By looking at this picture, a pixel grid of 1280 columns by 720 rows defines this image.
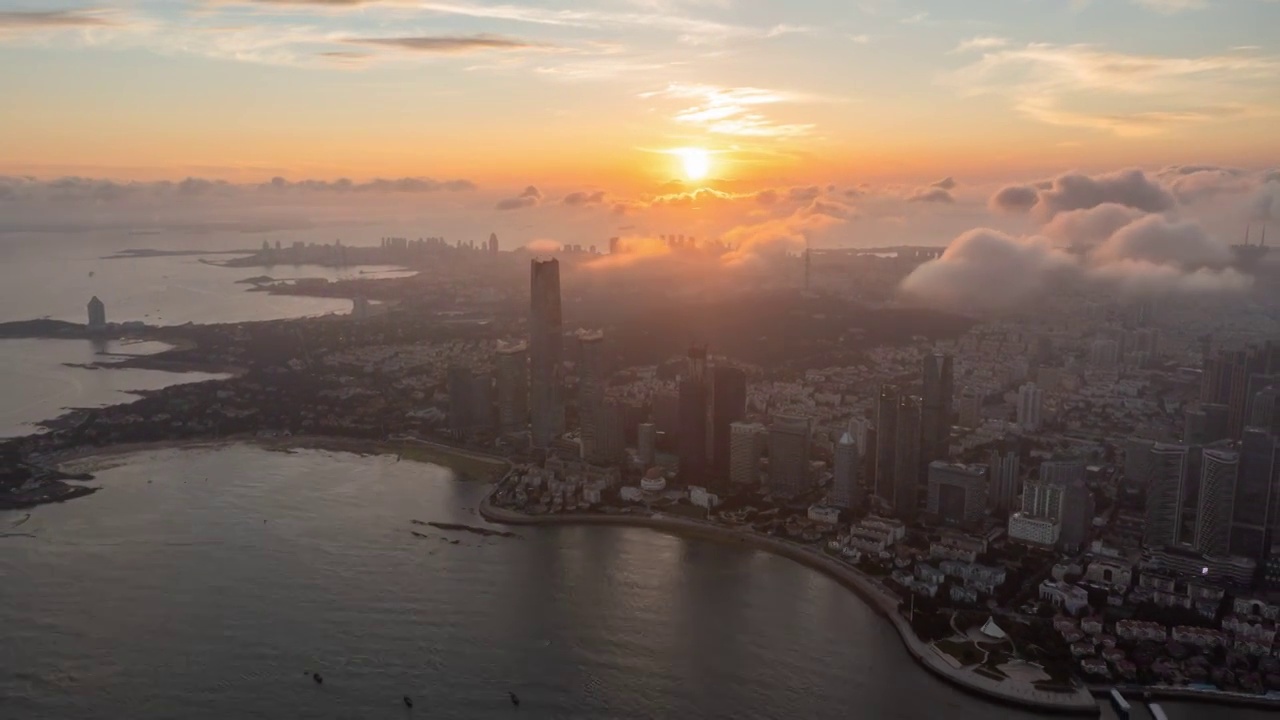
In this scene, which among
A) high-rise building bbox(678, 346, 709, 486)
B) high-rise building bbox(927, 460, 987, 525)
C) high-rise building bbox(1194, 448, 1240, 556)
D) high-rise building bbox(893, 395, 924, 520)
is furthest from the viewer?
high-rise building bbox(678, 346, 709, 486)

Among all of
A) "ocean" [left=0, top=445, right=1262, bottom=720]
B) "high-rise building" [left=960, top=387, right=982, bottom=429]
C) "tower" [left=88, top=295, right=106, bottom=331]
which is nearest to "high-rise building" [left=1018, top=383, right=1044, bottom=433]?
"high-rise building" [left=960, top=387, right=982, bottom=429]

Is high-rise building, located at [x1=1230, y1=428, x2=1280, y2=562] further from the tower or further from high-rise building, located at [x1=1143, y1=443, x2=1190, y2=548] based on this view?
the tower

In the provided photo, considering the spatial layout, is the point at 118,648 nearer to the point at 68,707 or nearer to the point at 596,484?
the point at 68,707

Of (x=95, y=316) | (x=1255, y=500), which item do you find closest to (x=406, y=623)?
(x=1255, y=500)

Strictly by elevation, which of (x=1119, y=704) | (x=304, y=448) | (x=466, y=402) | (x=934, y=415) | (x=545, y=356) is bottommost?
(x=1119, y=704)

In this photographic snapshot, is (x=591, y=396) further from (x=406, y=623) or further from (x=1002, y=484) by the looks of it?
(x=406, y=623)

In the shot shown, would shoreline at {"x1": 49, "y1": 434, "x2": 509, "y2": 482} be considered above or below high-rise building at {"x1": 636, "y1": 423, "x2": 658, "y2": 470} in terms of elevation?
below
